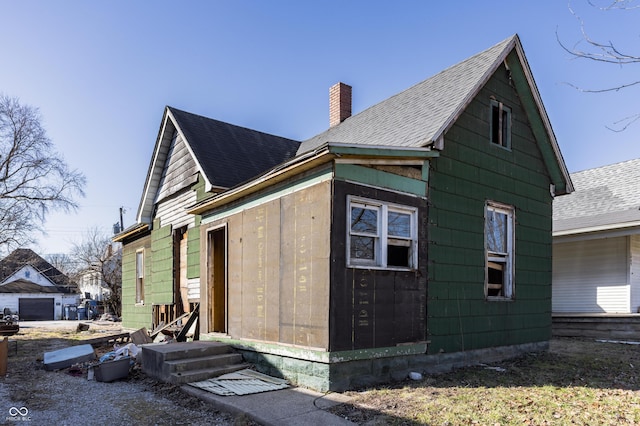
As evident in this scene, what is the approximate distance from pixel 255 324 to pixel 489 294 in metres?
4.89

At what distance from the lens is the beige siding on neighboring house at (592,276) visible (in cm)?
1455

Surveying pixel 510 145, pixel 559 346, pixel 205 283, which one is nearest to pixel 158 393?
pixel 205 283

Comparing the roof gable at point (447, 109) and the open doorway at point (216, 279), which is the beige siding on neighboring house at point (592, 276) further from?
the open doorway at point (216, 279)

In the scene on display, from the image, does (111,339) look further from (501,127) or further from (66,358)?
(501,127)

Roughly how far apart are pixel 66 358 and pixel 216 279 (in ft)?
11.1

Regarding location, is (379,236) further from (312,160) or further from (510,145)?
(510,145)

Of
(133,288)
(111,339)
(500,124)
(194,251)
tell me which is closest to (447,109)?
(500,124)


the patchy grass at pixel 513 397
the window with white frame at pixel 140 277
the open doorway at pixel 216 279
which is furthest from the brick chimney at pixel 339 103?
the patchy grass at pixel 513 397

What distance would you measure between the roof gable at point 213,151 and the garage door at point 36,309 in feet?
104

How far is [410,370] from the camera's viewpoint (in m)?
7.66

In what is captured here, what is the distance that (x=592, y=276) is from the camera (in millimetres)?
15336

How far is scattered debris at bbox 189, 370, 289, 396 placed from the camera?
273 inches

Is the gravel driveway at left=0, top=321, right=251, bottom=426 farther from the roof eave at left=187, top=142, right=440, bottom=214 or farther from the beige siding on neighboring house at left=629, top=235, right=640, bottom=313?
the beige siding on neighboring house at left=629, top=235, right=640, bottom=313

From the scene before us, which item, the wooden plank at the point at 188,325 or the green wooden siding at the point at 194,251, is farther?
the green wooden siding at the point at 194,251
